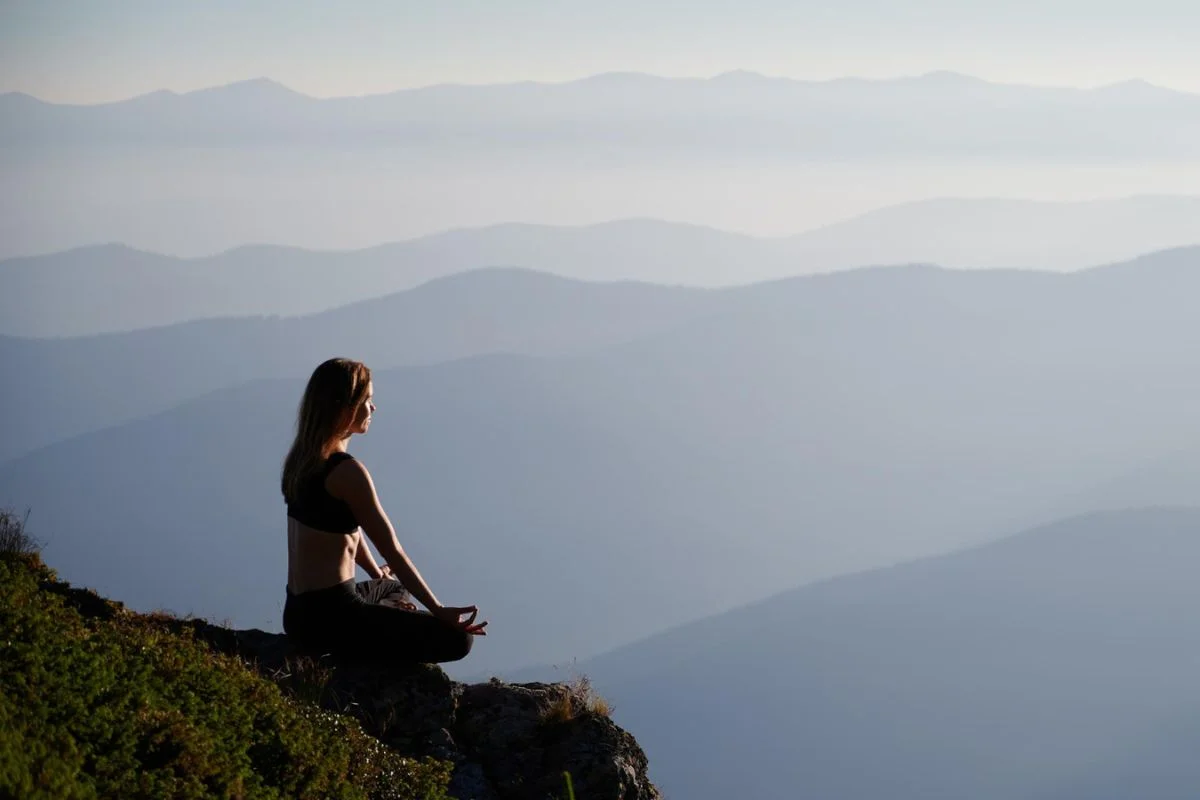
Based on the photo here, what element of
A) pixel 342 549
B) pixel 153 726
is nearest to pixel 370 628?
pixel 342 549

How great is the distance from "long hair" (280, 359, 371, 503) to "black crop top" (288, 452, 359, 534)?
51 millimetres

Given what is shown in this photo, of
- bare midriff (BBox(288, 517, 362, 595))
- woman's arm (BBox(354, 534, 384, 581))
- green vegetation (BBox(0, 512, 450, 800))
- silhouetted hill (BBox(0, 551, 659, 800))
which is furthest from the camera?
woman's arm (BBox(354, 534, 384, 581))

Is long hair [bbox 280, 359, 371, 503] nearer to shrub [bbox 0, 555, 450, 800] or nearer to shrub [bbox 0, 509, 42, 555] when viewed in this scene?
shrub [bbox 0, 555, 450, 800]

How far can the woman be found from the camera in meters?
7.13

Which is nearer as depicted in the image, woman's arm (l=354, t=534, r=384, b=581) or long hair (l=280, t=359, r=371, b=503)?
long hair (l=280, t=359, r=371, b=503)

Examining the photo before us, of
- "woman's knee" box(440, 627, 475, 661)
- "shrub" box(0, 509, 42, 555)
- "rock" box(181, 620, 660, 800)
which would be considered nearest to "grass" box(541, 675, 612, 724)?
"rock" box(181, 620, 660, 800)

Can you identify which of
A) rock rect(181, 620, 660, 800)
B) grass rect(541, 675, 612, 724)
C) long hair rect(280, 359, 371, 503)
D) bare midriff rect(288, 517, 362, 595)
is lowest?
rock rect(181, 620, 660, 800)

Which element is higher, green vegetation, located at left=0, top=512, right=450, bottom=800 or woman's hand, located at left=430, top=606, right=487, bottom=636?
woman's hand, located at left=430, top=606, right=487, bottom=636

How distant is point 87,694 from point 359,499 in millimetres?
2017

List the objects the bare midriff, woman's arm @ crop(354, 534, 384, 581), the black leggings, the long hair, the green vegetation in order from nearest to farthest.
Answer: the green vegetation < the long hair < the bare midriff < the black leggings < woman's arm @ crop(354, 534, 384, 581)

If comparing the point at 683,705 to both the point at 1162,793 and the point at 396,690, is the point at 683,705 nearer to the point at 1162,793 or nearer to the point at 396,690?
the point at 1162,793

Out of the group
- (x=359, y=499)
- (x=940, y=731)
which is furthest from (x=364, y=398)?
(x=940, y=731)

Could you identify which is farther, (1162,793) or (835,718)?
(835,718)

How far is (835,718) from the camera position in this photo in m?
198
